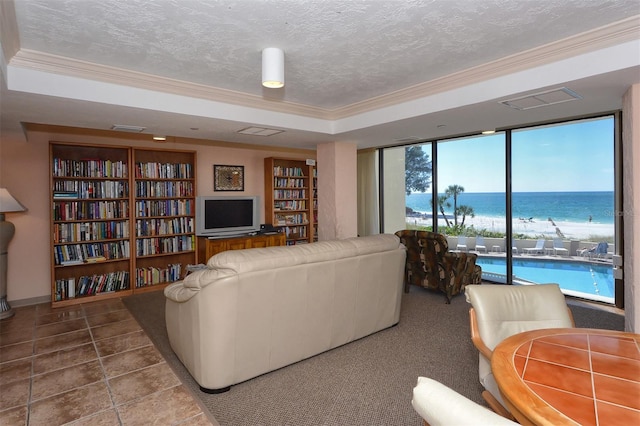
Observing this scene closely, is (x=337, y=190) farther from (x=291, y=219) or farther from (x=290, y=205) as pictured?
(x=291, y=219)

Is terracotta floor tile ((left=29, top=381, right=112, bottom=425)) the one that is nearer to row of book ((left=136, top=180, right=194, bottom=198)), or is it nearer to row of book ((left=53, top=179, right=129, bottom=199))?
row of book ((left=53, top=179, right=129, bottom=199))

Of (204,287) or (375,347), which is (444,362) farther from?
(204,287)

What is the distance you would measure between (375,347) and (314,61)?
2.56m

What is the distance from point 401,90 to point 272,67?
5.52ft

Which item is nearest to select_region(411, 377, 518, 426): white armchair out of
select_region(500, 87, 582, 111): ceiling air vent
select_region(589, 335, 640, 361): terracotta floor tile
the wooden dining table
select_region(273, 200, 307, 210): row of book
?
the wooden dining table

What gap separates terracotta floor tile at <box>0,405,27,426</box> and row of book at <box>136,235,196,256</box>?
3.07 meters

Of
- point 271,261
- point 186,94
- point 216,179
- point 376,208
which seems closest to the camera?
point 271,261

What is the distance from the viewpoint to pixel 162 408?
2.29 m

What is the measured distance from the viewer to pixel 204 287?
2328 millimetres

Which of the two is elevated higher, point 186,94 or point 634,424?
point 186,94

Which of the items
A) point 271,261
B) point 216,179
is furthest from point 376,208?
point 271,261

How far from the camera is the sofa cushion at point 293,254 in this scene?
239 centimetres

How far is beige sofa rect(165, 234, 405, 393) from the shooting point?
236 cm

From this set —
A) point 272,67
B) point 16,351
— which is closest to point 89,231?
point 16,351
